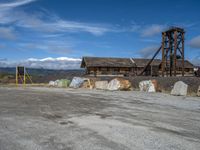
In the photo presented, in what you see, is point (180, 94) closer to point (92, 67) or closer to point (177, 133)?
point (177, 133)

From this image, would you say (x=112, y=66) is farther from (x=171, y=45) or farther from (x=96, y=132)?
(x=96, y=132)

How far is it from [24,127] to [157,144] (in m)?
3.53

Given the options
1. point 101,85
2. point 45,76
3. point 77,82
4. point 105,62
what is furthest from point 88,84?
point 105,62

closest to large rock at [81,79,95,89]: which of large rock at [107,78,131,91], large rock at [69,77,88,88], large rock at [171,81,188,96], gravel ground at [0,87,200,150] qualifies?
large rock at [69,77,88,88]

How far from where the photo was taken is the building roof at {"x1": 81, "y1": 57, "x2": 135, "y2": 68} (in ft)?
148

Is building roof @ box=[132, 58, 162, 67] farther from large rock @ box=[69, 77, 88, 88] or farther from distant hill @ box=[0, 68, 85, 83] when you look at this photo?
large rock @ box=[69, 77, 88, 88]

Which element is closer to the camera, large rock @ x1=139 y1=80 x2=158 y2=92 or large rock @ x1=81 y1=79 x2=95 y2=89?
large rock @ x1=139 y1=80 x2=158 y2=92

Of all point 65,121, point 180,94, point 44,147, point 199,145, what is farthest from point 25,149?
point 180,94

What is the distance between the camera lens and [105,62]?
46.7 meters

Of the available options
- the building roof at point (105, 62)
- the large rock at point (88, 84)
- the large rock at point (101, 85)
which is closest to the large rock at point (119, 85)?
the large rock at point (101, 85)

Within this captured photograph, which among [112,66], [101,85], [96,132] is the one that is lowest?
[96,132]

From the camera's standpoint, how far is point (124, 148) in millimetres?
4777

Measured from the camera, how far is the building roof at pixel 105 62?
4525 cm

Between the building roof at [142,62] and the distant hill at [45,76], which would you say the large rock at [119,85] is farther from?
the building roof at [142,62]
